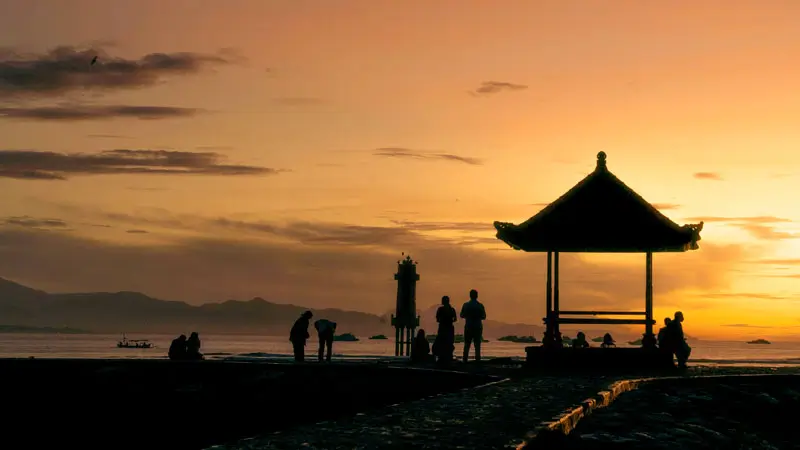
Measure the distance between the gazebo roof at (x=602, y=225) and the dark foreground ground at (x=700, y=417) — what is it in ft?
13.9

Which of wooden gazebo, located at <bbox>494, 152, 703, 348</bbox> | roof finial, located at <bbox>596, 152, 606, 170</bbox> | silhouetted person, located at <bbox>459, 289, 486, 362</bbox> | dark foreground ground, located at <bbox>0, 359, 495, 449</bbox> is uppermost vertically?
roof finial, located at <bbox>596, 152, 606, 170</bbox>

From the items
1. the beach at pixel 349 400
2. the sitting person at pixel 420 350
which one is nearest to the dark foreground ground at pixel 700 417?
the beach at pixel 349 400

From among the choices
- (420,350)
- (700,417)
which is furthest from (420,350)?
(700,417)

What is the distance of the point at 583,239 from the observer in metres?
28.8

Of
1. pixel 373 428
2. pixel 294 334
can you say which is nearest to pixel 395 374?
pixel 294 334

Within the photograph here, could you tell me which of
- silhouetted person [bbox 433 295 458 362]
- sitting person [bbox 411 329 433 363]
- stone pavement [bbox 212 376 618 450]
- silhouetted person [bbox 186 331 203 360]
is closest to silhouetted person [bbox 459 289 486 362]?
silhouetted person [bbox 433 295 458 362]

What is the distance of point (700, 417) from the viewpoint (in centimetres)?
1998

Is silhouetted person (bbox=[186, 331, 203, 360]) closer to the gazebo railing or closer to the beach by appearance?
the beach

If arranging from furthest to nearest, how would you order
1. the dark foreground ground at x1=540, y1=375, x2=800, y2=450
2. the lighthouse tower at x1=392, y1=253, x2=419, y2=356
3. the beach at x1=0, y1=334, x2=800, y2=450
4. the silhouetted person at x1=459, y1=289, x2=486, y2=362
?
the lighthouse tower at x1=392, y1=253, x2=419, y2=356
the silhouetted person at x1=459, y1=289, x2=486, y2=362
the beach at x1=0, y1=334, x2=800, y2=450
the dark foreground ground at x1=540, y1=375, x2=800, y2=450

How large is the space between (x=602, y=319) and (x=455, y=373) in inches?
220

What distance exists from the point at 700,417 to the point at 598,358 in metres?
9.07

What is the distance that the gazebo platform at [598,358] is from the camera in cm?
2902

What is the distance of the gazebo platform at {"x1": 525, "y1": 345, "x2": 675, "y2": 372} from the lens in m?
29.0

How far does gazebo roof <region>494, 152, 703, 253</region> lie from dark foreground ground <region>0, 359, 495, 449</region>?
5422 mm
